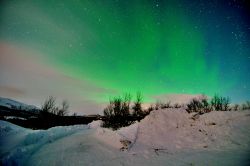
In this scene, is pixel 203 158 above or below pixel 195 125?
below

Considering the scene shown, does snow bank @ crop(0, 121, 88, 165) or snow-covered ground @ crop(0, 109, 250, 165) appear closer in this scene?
snow-covered ground @ crop(0, 109, 250, 165)

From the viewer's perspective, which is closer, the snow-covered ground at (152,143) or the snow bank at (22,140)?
the snow-covered ground at (152,143)

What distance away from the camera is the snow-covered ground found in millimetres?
4812

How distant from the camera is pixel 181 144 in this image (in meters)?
5.68

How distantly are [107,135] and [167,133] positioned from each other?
6.20 feet

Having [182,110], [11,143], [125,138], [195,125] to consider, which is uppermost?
[182,110]

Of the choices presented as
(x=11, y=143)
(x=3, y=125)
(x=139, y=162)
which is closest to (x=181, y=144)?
(x=139, y=162)

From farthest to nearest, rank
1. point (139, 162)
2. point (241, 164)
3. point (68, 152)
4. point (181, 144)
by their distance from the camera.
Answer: point (181, 144), point (68, 152), point (139, 162), point (241, 164)

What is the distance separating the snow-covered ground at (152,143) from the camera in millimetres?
4812

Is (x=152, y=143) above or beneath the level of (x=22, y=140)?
above

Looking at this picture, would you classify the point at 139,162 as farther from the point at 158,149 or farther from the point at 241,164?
the point at 241,164

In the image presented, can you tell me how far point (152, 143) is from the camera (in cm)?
566

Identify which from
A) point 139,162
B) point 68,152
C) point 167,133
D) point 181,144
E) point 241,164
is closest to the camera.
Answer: point 241,164

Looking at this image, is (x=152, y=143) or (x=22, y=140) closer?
(x=152, y=143)
